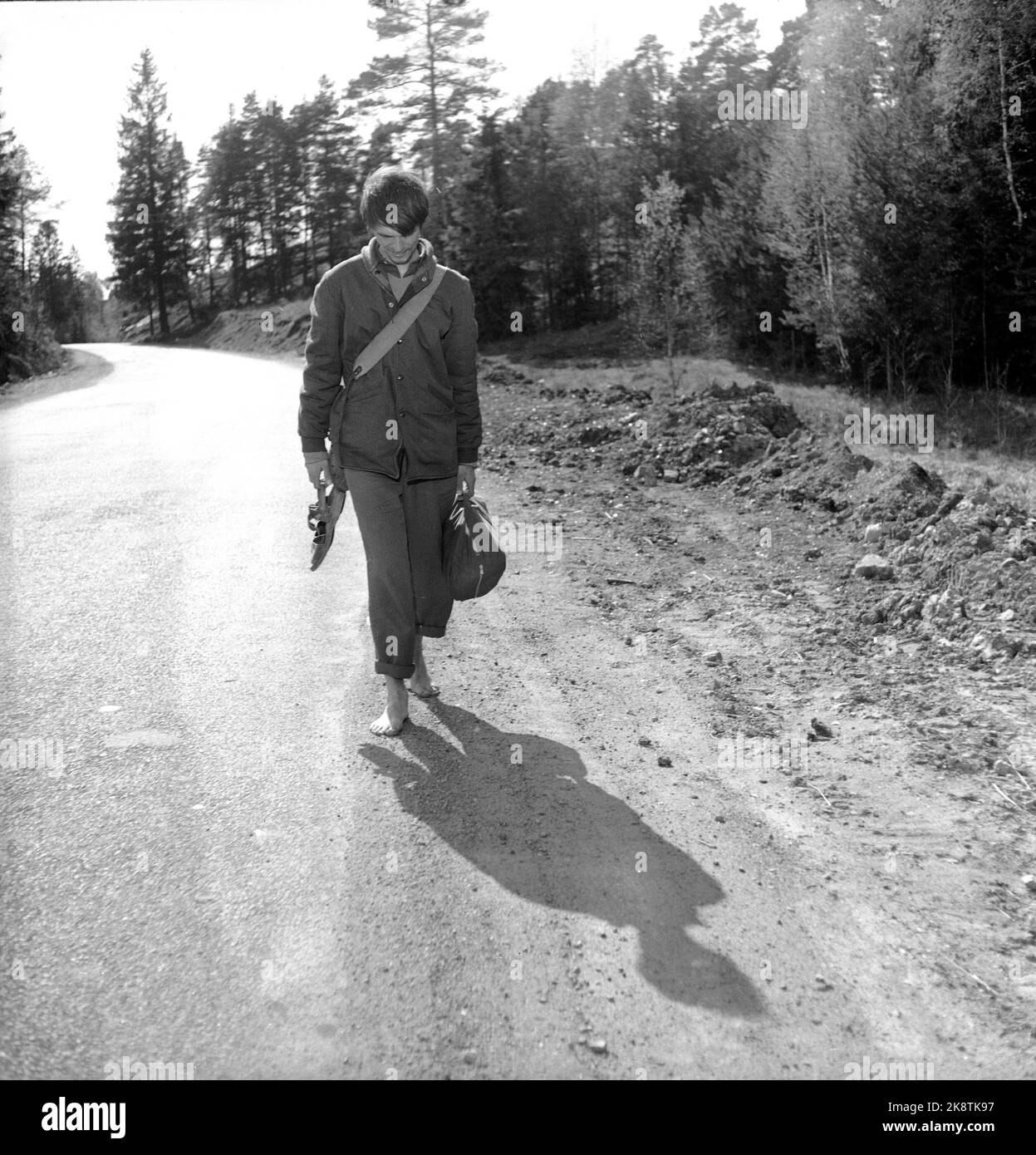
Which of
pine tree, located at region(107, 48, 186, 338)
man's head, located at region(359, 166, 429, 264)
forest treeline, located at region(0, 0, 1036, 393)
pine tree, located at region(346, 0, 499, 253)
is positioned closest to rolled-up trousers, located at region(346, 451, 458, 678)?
man's head, located at region(359, 166, 429, 264)

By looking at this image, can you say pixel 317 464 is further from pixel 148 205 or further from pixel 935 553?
pixel 148 205

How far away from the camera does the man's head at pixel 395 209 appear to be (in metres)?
4.00

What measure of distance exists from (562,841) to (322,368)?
2069 millimetres

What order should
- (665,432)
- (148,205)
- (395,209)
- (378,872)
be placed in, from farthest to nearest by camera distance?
(148,205), (665,432), (395,209), (378,872)

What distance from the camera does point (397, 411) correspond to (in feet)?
13.9

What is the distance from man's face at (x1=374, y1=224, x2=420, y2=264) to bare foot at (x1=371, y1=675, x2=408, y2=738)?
1695 mm

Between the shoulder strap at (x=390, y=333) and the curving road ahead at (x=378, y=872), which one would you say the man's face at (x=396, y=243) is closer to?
the shoulder strap at (x=390, y=333)

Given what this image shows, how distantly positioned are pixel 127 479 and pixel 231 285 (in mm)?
54656

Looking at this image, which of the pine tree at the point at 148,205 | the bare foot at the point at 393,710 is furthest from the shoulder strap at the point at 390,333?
the pine tree at the point at 148,205

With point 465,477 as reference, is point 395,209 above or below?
above

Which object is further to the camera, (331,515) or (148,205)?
(148,205)

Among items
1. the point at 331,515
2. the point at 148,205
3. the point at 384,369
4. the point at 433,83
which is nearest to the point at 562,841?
the point at 331,515

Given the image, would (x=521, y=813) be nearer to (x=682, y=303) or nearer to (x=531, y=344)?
(x=682, y=303)

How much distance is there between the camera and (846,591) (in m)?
6.57
